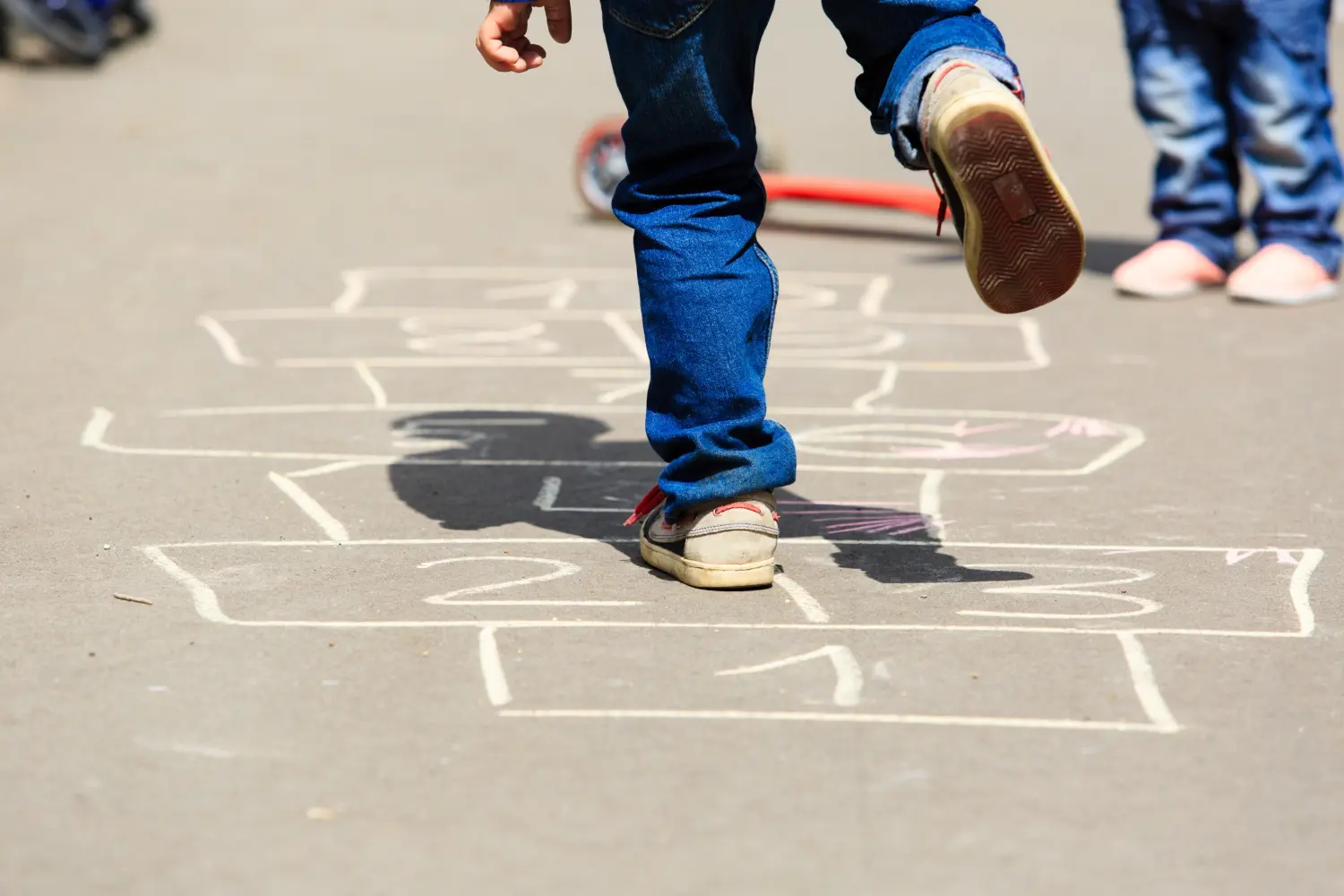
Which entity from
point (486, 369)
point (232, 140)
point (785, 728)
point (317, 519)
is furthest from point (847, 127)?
point (785, 728)

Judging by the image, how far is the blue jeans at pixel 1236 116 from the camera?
555 cm

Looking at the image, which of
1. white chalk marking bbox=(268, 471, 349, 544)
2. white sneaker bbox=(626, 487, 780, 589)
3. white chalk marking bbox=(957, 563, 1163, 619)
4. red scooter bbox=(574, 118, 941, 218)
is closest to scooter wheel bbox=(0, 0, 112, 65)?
red scooter bbox=(574, 118, 941, 218)

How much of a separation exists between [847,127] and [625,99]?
640cm

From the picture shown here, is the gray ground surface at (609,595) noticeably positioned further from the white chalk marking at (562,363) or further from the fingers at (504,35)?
the fingers at (504,35)

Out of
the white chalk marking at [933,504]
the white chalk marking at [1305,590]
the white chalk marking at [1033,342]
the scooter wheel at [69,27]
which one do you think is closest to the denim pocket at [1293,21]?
the white chalk marking at [1033,342]

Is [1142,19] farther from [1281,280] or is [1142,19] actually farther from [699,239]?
[699,239]

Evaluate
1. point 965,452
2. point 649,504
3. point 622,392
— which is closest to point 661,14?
point 649,504

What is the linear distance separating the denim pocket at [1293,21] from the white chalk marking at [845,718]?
3.55 m

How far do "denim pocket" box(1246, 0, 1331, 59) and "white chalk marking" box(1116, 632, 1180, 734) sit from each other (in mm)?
3197

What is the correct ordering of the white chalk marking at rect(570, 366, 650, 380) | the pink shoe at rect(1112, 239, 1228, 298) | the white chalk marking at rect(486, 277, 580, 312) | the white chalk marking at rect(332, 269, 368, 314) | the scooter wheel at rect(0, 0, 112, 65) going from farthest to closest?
the scooter wheel at rect(0, 0, 112, 65) < the pink shoe at rect(1112, 239, 1228, 298) < the white chalk marking at rect(486, 277, 580, 312) < the white chalk marking at rect(332, 269, 368, 314) < the white chalk marking at rect(570, 366, 650, 380)

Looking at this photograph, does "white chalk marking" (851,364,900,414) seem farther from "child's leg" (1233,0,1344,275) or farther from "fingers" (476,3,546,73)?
"child's leg" (1233,0,1344,275)

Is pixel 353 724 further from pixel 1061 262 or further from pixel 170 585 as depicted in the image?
pixel 1061 262

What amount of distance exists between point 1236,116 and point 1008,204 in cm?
331

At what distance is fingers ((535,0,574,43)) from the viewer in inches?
122
